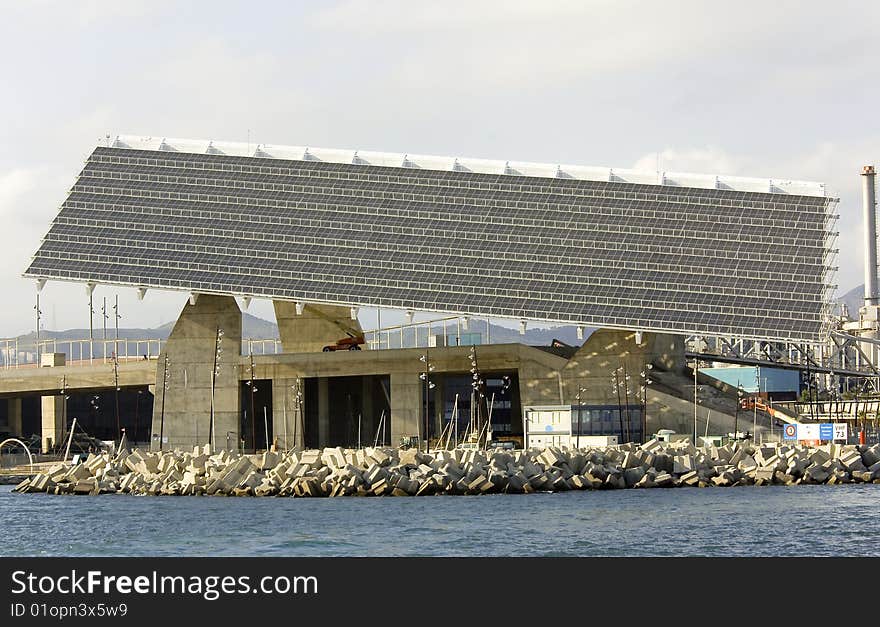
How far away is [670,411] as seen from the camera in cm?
9281

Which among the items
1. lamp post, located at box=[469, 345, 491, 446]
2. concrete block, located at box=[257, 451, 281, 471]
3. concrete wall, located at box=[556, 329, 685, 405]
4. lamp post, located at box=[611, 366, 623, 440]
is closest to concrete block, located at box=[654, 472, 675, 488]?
lamp post, located at box=[611, 366, 623, 440]

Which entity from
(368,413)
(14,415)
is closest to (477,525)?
(368,413)

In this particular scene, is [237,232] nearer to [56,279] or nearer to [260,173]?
[260,173]

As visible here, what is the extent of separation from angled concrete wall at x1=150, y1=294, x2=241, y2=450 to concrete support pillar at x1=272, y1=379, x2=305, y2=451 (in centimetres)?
408

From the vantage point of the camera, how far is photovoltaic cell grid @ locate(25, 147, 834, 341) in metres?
90.2

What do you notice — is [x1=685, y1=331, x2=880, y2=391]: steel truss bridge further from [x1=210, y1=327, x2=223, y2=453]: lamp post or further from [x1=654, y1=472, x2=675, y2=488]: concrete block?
[x1=210, y1=327, x2=223, y2=453]: lamp post

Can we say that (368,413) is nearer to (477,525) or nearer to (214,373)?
(214,373)

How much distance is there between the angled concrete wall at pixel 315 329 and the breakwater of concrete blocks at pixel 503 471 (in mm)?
25480

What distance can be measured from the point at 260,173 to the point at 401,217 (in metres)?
9.99

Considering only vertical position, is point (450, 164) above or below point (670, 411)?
above

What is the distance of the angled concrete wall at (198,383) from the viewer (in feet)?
322
